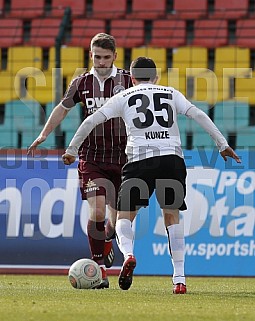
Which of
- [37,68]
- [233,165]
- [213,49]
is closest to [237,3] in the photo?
[213,49]

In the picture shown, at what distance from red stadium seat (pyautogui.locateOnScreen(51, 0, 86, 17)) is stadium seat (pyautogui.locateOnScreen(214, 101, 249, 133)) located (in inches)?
164

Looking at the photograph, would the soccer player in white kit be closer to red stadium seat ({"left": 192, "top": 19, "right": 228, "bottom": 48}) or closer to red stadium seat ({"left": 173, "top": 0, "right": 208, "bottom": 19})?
red stadium seat ({"left": 192, "top": 19, "right": 228, "bottom": 48})

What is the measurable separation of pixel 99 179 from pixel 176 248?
0.90 meters

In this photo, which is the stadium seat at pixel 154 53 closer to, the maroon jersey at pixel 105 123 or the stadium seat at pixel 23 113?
the stadium seat at pixel 23 113

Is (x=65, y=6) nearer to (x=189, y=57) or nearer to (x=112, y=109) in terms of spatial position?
(x=189, y=57)

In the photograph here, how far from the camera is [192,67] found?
613 inches

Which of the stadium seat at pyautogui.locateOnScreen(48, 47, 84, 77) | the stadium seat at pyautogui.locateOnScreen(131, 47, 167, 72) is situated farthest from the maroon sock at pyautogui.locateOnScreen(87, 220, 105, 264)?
the stadium seat at pyautogui.locateOnScreen(131, 47, 167, 72)

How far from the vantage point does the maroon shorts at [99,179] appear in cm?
662

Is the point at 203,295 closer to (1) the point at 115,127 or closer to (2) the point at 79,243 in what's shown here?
(1) the point at 115,127

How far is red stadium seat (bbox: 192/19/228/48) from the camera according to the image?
1645cm

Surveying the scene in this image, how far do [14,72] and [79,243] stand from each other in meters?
6.87

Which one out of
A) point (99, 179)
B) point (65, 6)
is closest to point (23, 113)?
point (65, 6)

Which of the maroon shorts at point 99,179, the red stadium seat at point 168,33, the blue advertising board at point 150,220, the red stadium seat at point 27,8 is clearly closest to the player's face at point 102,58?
the maroon shorts at point 99,179

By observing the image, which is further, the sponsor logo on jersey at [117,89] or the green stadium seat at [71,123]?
the green stadium seat at [71,123]
